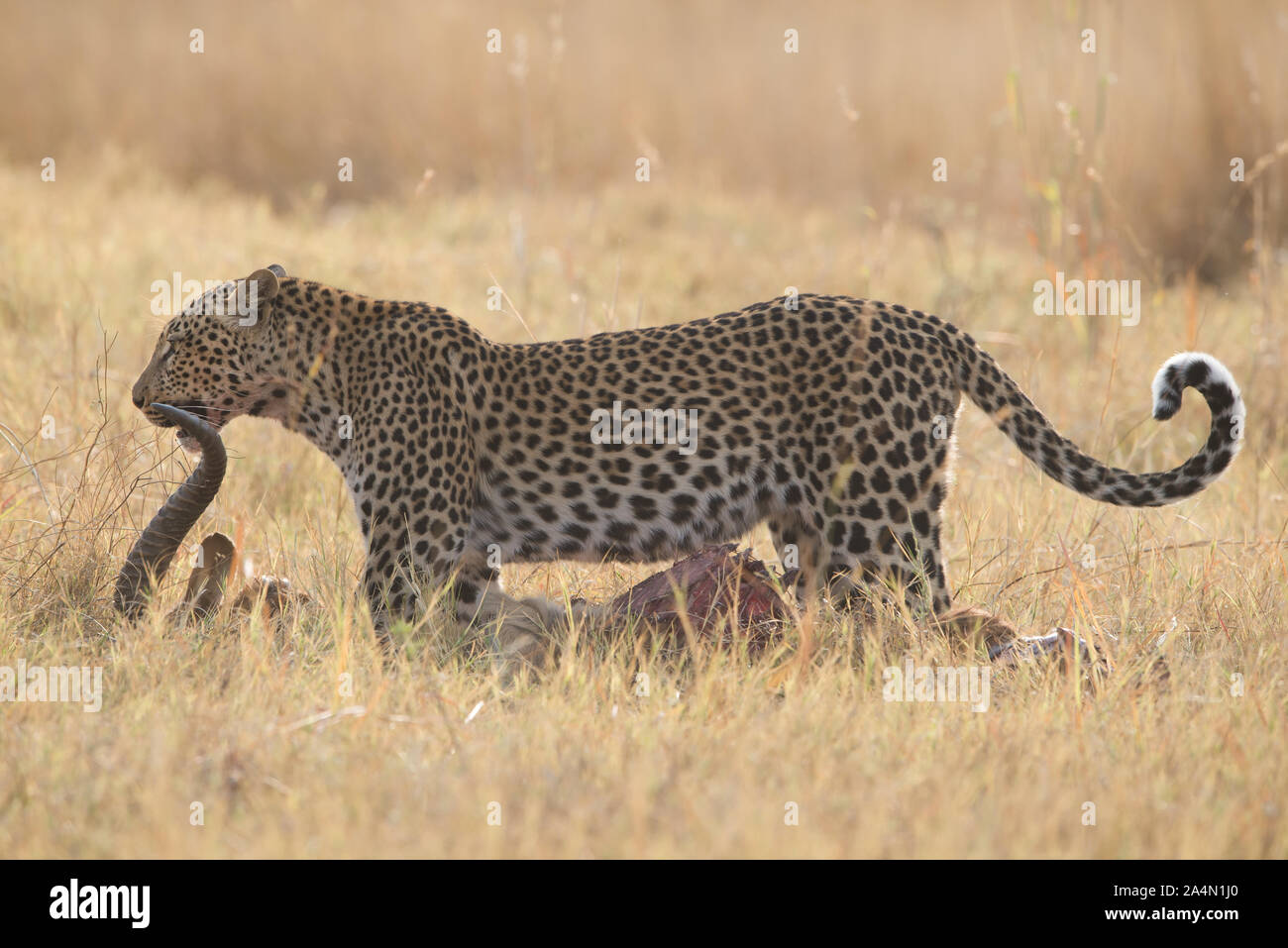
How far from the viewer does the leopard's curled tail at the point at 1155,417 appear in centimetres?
479

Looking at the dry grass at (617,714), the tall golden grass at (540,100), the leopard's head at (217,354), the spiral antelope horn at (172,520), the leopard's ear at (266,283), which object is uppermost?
the tall golden grass at (540,100)

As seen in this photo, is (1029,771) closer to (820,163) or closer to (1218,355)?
(1218,355)

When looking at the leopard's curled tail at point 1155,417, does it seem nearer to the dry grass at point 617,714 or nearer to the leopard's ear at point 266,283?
the dry grass at point 617,714

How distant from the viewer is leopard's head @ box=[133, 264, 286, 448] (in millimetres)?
5199

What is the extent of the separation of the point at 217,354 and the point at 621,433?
147 cm

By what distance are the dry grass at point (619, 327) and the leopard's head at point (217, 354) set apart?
11.2 inches

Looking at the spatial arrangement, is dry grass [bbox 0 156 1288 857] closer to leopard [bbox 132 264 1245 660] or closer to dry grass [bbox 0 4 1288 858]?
dry grass [bbox 0 4 1288 858]

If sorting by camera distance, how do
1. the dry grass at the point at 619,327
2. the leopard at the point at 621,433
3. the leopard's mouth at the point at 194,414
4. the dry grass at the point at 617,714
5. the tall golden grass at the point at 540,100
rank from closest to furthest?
the dry grass at the point at 617,714 < the dry grass at the point at 619,327 < the leopard at the point at 621,433 < the leopard's mouth at the point at 194,414 < the tall golden grass at the point at 540,100

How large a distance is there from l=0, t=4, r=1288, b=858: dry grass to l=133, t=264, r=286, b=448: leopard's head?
28cm

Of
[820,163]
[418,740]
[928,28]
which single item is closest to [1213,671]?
[418,740]

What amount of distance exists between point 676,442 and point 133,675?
75.3 inches

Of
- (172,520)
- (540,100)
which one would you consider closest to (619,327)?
(172,520)

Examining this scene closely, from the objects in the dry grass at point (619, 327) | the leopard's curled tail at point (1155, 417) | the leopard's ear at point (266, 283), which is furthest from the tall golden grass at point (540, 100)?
the leopard's ear at point (266, 283)

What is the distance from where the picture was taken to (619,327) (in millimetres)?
9453
